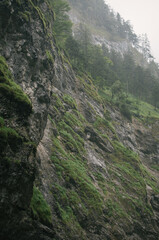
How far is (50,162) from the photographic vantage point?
50.2 feet

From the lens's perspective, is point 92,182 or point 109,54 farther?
point 109,54

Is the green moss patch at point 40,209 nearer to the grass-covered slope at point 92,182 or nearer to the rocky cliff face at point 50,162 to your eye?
the rocky cliff face at point 50,162

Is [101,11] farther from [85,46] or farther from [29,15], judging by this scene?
[29,15]

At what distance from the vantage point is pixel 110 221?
1570 centimetres

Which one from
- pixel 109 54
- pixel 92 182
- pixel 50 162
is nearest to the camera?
pixel 50 162

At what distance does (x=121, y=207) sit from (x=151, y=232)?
372 centimetres

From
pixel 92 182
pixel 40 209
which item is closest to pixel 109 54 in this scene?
pixel 92 182

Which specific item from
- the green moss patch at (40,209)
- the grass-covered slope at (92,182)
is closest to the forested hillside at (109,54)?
the grass-covered slope at (92,182)

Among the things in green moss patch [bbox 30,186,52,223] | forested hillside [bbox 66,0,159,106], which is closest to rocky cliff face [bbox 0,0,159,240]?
green moss patch [bbox 30,186,52,223]

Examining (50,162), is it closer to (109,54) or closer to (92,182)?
(92,182)

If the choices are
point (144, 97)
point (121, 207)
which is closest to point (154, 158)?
point (121, 207)

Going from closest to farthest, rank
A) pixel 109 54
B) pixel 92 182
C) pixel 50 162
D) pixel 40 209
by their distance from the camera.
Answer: pixel 40 209 → pixel 50 162 → pixel 92 182 → pixel 109 54

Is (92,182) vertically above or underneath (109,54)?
underneath

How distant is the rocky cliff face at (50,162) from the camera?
25.4 feet
